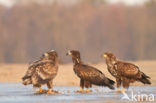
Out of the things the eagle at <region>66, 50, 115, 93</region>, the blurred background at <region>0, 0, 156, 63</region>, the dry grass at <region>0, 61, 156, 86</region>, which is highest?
the blurred background at <region>0, 0, 156, 63</region>

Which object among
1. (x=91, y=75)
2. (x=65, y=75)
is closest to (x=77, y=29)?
(x=65, y=75)

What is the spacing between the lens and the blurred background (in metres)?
40.0

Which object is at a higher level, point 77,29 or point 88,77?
point 77,29

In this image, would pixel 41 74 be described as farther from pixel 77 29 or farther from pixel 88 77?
pixel 77 29

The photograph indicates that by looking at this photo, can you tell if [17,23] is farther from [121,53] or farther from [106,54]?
[106,54]

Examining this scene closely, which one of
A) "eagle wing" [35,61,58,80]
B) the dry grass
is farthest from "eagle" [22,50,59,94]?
the dry grass

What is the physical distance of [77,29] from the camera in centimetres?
4156

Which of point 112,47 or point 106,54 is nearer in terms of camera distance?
point 106,54

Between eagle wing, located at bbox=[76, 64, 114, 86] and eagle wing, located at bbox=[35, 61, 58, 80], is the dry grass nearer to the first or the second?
eagle wing, located at bbox=[76, 64, 114, 86]

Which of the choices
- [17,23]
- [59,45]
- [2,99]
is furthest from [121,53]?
[2,99]

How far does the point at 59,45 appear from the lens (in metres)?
40.5

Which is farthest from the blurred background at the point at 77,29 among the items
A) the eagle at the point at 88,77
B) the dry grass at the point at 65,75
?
the eagle at the point at 88,77

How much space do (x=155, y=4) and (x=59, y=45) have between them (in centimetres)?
888

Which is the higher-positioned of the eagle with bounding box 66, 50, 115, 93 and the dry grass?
the dry grass
